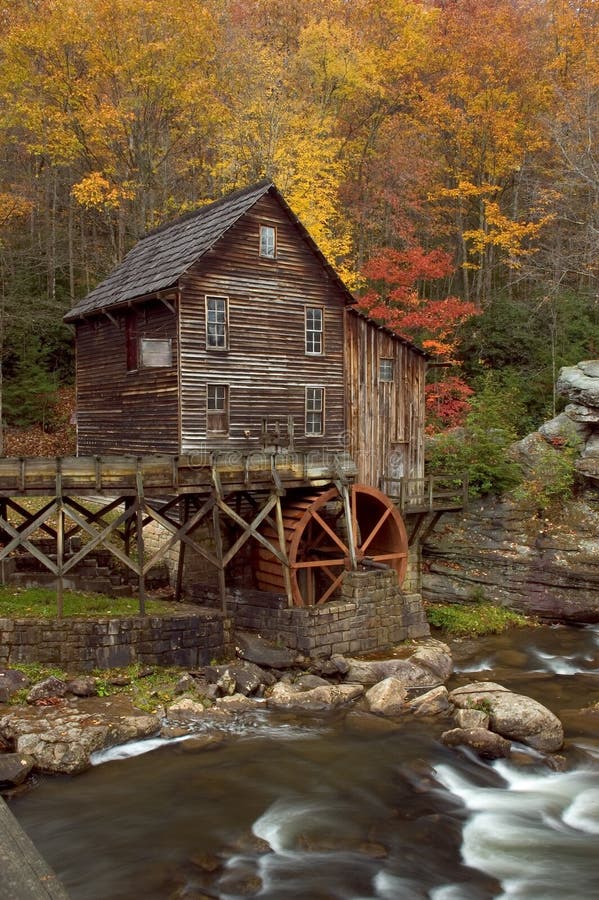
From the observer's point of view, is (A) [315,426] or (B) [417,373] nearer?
(A) [315,426]

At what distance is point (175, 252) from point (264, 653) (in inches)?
409

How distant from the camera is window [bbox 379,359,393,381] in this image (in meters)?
19.9

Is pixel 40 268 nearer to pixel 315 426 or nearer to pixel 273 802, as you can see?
pixel 315 426

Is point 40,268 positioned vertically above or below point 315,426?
above

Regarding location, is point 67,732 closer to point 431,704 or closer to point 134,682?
point 134,682

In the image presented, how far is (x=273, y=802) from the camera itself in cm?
923

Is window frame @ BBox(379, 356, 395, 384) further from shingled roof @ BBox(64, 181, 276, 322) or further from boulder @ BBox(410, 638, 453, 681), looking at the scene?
boulder @ BBox(410, 638, 453, 681)

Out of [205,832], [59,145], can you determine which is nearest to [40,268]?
[59,145]

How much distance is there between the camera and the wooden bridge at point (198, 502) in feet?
41.2

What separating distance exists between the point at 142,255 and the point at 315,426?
719 cm

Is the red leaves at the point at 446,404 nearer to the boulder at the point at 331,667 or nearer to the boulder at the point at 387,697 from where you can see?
the boulder at the point at 331,667

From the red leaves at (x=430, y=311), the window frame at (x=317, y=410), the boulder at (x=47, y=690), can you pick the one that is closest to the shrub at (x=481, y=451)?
the red leaves at (x=430, y=311)

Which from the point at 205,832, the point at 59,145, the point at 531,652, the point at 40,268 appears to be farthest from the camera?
the point at 40,268

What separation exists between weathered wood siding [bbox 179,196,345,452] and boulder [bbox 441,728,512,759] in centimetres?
880
